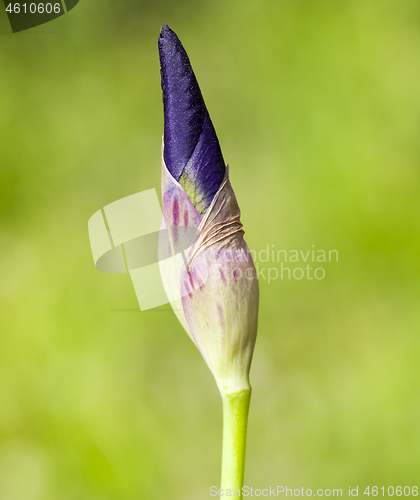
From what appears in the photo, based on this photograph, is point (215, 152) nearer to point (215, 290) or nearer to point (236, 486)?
point (215, 290)

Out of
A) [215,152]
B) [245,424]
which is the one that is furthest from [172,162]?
[245,424]

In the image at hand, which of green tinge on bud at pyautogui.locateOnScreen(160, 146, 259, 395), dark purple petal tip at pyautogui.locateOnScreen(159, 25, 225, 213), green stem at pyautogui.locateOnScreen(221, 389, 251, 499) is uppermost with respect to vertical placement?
dark purple petal tip at pyautogui.locateOnScreen(159, 25, 225, 213)

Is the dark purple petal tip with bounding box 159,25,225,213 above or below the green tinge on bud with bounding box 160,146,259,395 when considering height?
above

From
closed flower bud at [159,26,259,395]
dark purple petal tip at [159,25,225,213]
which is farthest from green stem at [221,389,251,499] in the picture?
dark purple petal tip at [159,25,225,213]

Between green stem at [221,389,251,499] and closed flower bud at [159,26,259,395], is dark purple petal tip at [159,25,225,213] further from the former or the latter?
green stem at [221,389,251,499]

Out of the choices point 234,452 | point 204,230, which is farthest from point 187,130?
point 234,452

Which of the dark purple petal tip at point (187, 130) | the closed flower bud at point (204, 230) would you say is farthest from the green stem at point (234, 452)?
the dark purple petal tip at point (187, 130)

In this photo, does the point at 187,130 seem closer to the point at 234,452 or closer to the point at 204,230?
the point at 204,230

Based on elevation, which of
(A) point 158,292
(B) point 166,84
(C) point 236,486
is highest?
(B) point 166,84
